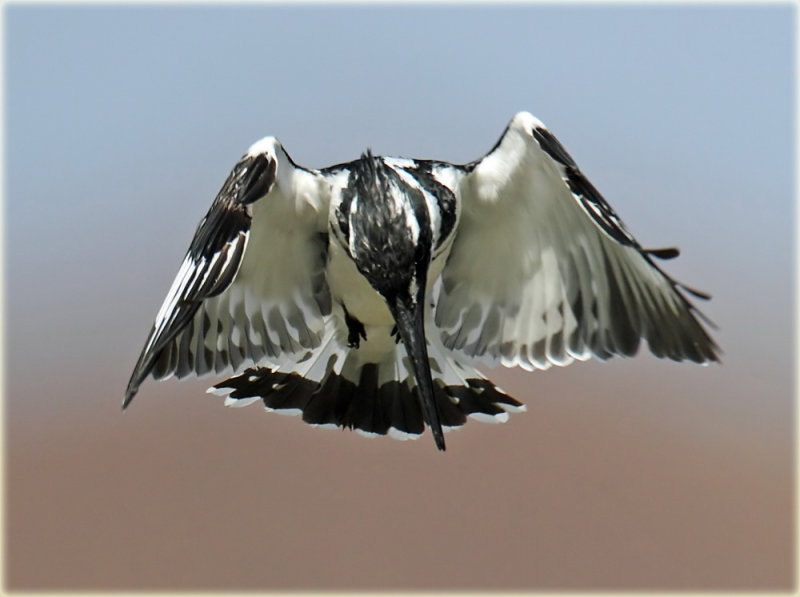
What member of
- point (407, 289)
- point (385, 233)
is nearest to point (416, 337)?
point (407, 289)

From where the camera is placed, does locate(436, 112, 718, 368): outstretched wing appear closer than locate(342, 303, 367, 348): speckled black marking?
Yes

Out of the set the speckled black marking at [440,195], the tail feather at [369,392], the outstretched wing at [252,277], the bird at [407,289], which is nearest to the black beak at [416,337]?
the bird at [407,289]

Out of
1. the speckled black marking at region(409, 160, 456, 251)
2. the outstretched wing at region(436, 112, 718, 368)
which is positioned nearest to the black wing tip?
the outstretched wing at region(436, 112, 718, 368)

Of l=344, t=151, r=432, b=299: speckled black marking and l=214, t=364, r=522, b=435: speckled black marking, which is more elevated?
l=344, t=151, r=432, b=299: speckled black marking

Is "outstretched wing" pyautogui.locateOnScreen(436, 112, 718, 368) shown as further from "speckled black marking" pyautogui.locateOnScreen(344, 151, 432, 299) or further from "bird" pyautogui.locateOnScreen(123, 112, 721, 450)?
"speckled black marking" pyautogui.locateOnScreen(344, 151, 432, 299)

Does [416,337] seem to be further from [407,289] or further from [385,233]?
[385,233]

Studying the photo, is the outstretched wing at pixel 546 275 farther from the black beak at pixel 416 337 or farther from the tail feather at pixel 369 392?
the black beak at pixel 416 337

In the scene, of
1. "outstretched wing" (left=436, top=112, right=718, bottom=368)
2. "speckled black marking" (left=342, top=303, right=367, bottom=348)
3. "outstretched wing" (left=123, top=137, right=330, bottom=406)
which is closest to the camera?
"outstretched wing" (left=123, top=137, right=330, bottom=406)
